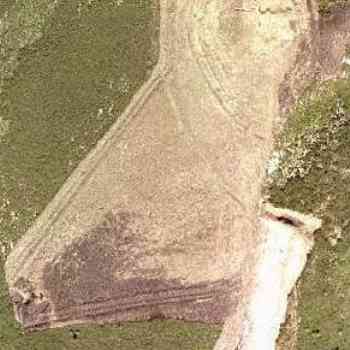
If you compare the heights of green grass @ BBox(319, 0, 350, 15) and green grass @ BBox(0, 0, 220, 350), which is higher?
green grass @ BBox(319, 0, 350, 15)

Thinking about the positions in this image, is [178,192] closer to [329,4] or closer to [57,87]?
[57,87]

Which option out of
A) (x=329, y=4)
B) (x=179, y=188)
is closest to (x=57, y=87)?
(x=179, y=188)

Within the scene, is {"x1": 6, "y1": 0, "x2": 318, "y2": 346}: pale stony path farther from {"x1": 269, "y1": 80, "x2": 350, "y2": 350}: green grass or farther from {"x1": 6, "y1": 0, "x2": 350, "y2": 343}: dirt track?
{"x1": 269, "y1": 80, "x2": 350, "y2": 350}: green grass

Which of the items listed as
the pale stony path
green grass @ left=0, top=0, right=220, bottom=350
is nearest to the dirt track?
the pale stony path

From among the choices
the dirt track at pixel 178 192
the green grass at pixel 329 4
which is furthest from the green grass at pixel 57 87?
the green grass at pixel 329 4

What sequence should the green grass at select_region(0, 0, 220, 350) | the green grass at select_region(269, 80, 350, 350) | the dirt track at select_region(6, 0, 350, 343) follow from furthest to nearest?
the green grass at select_region(0, 0, 220, 350) < the dirt track at select_region(6, 0, 350, 343) < the green grass at select_region(269, 80, 350, 350)

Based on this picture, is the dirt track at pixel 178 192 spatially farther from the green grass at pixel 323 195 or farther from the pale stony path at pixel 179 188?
the green grass at pixel 323 195

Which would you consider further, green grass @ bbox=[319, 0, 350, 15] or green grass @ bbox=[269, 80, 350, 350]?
green grass @ bbox=[319, 0, 350, 15]
